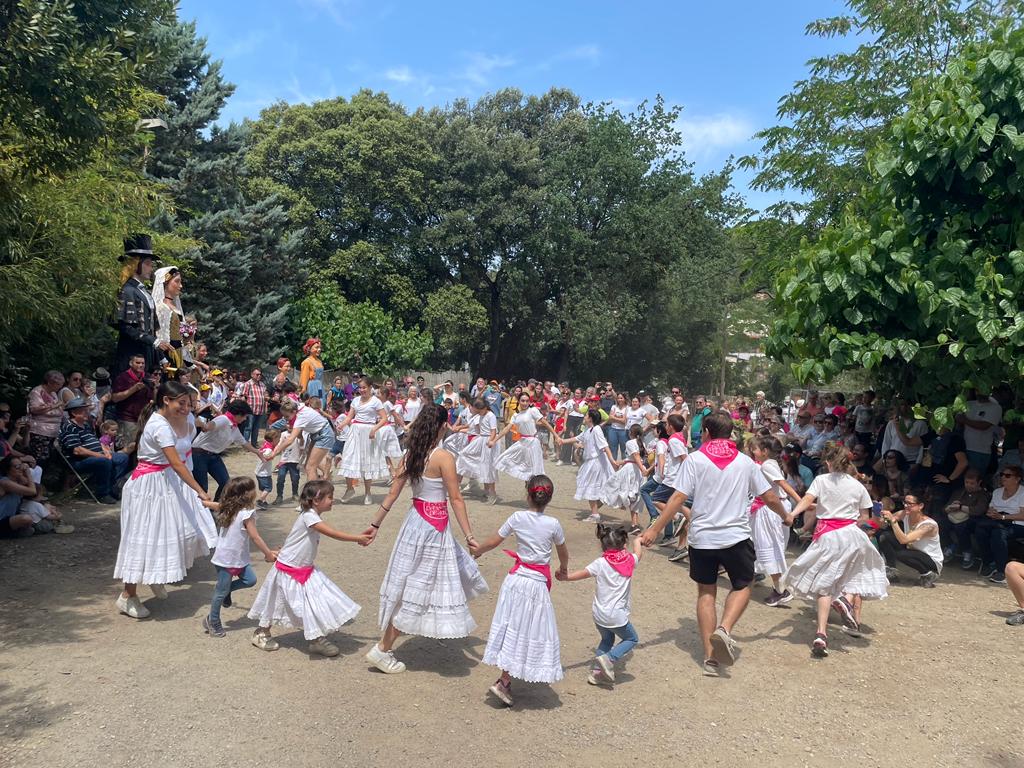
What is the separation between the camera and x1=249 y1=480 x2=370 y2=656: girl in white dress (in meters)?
5.98

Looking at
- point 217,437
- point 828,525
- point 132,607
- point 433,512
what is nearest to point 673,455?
point 828,525

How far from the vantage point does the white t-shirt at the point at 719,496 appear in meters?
6.23

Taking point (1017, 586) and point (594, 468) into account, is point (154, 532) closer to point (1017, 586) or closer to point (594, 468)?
point (594, 468)

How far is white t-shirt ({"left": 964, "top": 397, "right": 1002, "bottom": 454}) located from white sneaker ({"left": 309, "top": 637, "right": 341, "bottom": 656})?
8.90 metres

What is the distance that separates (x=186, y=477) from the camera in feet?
22.2

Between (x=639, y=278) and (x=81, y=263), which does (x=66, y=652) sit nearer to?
(x=81, y=263)

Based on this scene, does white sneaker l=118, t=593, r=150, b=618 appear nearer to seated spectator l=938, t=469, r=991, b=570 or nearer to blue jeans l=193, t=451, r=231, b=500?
blue jeans l=193, t=451, r=231, b=500

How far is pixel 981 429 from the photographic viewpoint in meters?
10.6

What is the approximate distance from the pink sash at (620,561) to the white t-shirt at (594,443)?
600 cm

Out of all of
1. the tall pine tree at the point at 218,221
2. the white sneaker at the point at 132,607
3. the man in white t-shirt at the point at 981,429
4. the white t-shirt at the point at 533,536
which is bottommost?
the white sneaker at the point at 132,607

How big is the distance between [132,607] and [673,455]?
20.4 feet

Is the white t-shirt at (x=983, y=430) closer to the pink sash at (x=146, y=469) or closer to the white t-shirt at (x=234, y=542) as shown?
the white t-shirt at (x=234, y=542)

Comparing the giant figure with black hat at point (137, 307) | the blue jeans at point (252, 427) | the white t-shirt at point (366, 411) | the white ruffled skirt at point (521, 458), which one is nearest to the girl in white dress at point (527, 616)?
the giant figure with black hat at point (137, 307)

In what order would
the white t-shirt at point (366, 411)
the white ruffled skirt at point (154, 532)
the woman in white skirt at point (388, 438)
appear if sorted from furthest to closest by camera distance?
the woman in white skirt at point (388, 438), the white t-shirt at point (366, 411), the white ruffled skirt at point (154, 532)
